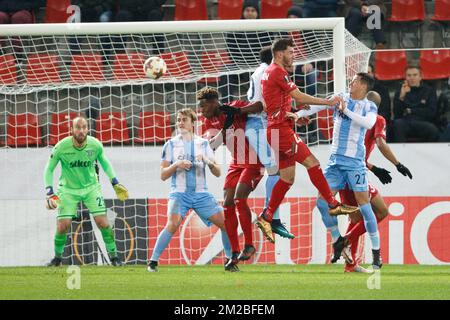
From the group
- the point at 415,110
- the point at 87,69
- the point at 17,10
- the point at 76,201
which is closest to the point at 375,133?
the point at 415,110

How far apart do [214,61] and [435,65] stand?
142 inches

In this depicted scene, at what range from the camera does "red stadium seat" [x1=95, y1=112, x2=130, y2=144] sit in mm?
14469

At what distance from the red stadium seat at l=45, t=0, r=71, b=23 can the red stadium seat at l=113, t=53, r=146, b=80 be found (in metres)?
3.55

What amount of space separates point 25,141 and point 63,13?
12.9 feet

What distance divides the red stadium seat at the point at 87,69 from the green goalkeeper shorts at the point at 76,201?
1.96 meters

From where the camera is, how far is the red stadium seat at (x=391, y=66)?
16.2 meters

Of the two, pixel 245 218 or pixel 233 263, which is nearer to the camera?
pixel 245 218

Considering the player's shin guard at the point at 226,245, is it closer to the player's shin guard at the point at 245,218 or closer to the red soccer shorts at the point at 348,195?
the player's shin guard at the point at 245,218

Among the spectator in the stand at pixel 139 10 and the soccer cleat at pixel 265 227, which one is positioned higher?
the spectator in the stand at pixel 139 10

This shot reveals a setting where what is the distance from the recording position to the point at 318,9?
55.3 ft

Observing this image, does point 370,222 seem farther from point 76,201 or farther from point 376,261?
point 76,201

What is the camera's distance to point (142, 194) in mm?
14133

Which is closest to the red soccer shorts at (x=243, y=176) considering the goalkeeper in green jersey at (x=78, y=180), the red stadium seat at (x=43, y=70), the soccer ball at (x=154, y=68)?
the soccer ball at (x=154, y=68)

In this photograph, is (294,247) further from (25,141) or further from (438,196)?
(25,141)
